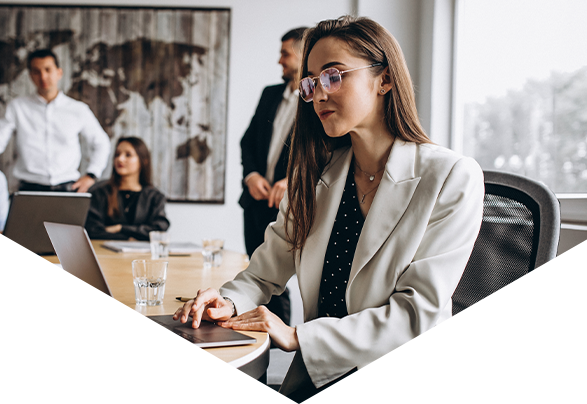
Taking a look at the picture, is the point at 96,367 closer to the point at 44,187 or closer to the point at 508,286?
the point at 508,286

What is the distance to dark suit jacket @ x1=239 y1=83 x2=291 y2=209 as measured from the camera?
8.93 feet

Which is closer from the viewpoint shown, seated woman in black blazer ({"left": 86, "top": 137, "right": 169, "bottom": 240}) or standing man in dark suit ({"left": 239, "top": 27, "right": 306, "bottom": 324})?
standing man in dark suit ({"left": 239, "top": 27, "right": 306, "bottom": 324})

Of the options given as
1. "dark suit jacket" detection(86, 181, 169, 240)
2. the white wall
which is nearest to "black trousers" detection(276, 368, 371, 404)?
"dark suit jacket" detection(86, 181, 169, 240)

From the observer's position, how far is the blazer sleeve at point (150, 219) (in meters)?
2.92

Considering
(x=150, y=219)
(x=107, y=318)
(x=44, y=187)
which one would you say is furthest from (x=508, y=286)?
(x=44, y=187)

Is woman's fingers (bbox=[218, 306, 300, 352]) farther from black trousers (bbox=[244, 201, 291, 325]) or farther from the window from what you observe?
the window

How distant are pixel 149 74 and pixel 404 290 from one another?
3739 millimetres

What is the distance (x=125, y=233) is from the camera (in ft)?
9.58

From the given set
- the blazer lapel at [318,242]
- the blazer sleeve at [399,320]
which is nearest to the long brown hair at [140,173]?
the blazer lapel at [318,242]

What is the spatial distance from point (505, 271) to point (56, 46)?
165 inches

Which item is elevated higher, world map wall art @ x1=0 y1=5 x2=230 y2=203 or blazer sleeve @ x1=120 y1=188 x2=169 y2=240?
world map wall art @ x1=0 y1=5 x2=230 y2=203

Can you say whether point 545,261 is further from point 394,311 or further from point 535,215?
point 394,311

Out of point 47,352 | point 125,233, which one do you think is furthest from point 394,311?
point 125,233

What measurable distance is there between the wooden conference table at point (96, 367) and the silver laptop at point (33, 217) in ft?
2.84
